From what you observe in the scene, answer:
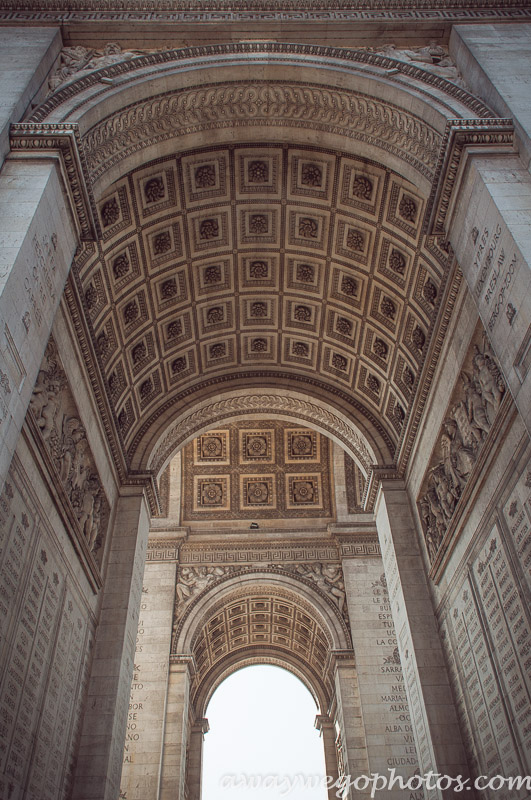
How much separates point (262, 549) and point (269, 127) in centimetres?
1638

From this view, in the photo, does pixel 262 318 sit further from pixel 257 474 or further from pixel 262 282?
pixel 257 474

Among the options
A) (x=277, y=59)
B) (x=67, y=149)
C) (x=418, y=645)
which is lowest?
(x=418, y=645)

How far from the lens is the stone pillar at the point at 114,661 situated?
1091cm

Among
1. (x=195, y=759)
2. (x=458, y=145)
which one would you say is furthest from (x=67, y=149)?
(x=195, y=759)

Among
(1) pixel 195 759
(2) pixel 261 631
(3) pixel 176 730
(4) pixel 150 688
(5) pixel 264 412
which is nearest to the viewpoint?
(5) pixel 264 412

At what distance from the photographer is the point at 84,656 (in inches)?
→ 462

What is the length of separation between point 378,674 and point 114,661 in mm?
11313

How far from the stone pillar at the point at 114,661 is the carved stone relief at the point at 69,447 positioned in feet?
2.17

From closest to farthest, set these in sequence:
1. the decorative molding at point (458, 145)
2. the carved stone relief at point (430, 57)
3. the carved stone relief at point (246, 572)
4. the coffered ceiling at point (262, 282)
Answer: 1. the decorative molding at point (458, 145)
2. the carved stone relief at point (430, 57)
3. the coffered ceiling at point (262, 282)
4. the carved stone relief at point (246, 572)

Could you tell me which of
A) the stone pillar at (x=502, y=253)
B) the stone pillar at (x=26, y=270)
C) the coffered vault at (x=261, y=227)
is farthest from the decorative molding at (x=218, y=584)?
the stone pillar at (x=26, y=270)

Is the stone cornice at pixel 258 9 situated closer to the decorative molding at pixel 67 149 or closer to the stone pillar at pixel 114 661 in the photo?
the decorative molding at pixel 67 149

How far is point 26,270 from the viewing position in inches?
307

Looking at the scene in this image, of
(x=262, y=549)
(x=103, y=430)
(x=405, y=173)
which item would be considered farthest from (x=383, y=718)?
(x=405, y=173)

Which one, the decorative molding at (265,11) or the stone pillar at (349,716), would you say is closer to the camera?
the decorative molding at (265,11)
